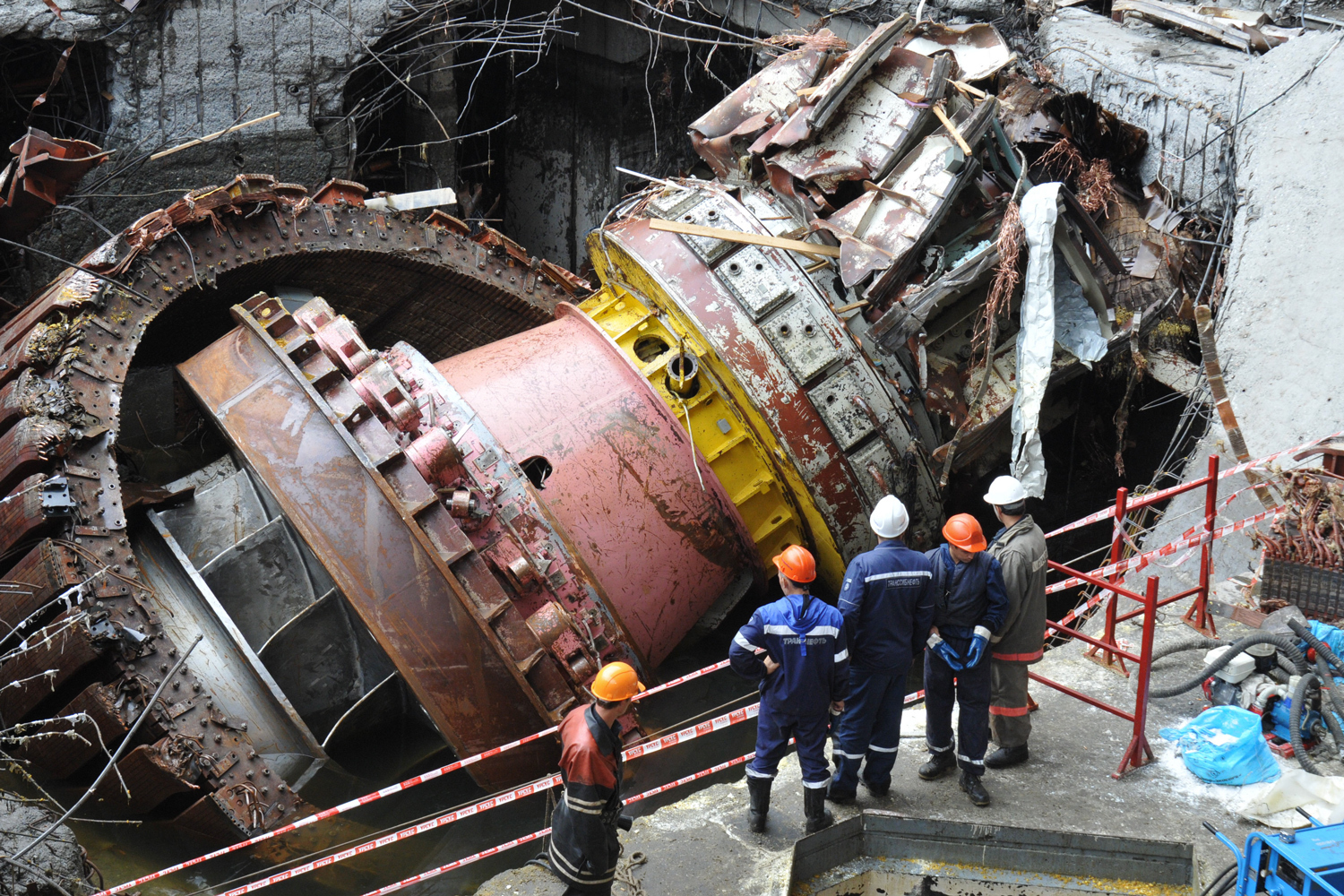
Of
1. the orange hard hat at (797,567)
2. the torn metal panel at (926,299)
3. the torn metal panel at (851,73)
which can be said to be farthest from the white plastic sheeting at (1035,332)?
the orange hard hat at (797,567)

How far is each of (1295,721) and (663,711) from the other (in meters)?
3.50

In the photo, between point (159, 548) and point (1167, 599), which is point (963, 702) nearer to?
point (1167, 599)

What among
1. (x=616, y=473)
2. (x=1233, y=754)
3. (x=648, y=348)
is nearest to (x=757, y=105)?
(x=648, y=348)

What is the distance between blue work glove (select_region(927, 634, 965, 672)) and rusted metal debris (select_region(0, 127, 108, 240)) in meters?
4.90

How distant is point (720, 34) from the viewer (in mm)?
9461

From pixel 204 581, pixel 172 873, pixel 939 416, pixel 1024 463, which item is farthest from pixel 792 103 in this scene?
pixel 172 873

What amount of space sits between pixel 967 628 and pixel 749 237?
268cm

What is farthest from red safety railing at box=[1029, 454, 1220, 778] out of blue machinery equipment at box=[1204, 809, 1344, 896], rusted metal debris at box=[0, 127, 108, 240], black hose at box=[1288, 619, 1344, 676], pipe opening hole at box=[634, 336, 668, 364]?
rusted metal debris at box=[0, 127, 108, 240]

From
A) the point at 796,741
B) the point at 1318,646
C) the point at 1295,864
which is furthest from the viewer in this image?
the point at 1318,646

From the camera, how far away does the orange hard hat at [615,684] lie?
12.6ft

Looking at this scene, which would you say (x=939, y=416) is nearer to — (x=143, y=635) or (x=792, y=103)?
(x=792, y=103)

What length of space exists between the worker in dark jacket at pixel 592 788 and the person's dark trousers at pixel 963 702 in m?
1.39

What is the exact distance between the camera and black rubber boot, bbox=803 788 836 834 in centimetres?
436

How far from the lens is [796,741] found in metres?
4.31
